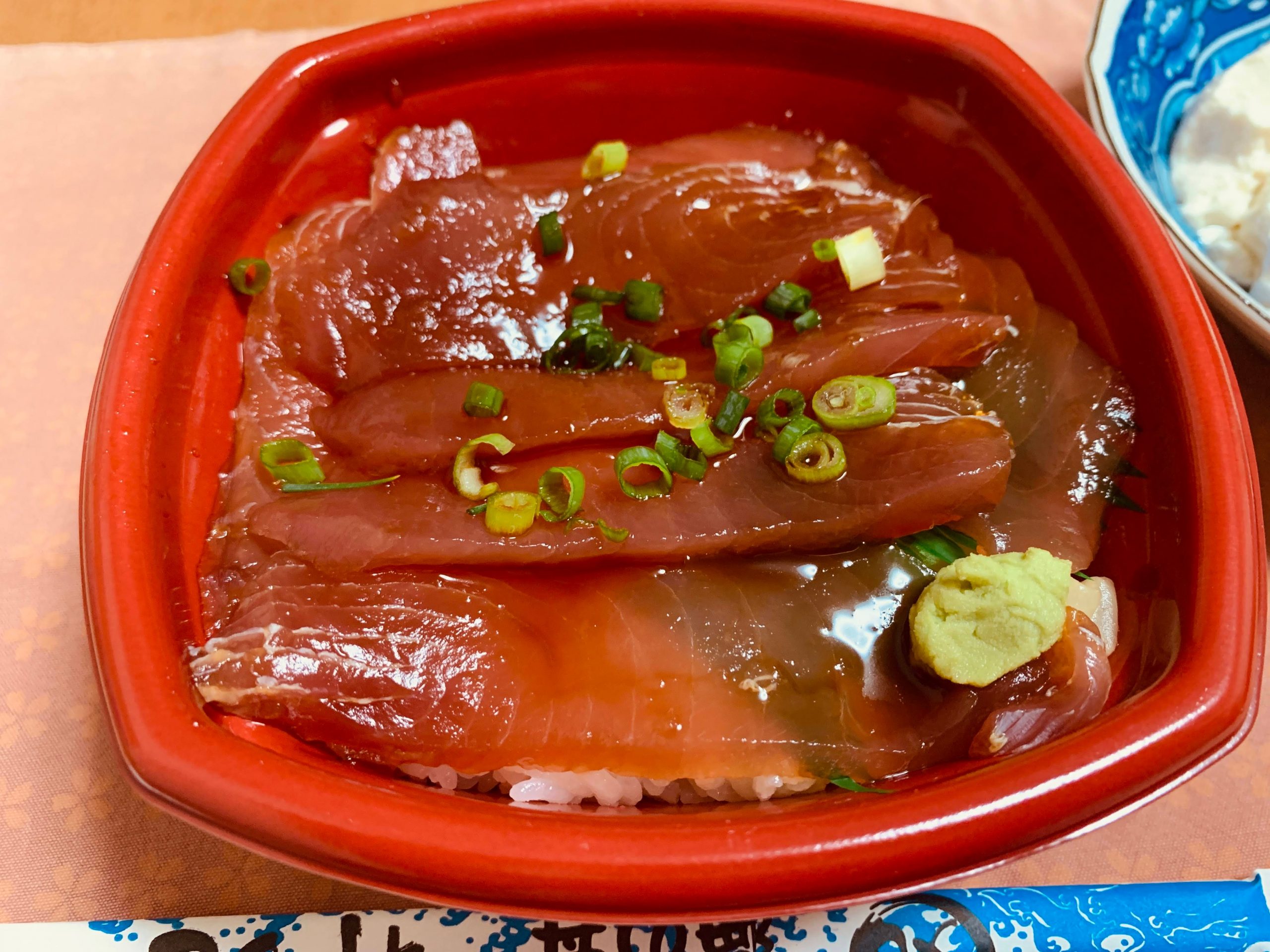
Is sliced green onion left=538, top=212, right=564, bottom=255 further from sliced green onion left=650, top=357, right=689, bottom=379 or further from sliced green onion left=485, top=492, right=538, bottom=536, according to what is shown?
sliced green onion left=485, top=492, right=538, bottom=536

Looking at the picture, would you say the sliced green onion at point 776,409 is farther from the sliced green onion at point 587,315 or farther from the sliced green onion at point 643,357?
the sliced green onion at point 587,315

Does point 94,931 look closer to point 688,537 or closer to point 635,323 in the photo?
point 688,537

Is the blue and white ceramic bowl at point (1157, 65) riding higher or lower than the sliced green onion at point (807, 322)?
higher

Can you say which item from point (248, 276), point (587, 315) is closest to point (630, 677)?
point (587, 315)

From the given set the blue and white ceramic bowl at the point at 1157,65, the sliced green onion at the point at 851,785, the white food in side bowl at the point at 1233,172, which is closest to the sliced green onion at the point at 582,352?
the sliced green onion at the point at 851,785

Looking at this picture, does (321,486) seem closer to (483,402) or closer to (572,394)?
(483,402)

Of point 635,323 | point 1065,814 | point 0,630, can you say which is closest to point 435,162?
point 635,323

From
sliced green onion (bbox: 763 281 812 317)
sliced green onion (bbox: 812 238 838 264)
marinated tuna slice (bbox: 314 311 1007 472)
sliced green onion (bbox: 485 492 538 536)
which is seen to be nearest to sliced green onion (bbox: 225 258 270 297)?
marinated tuna slice (bbox: 314 311 1007 472)
